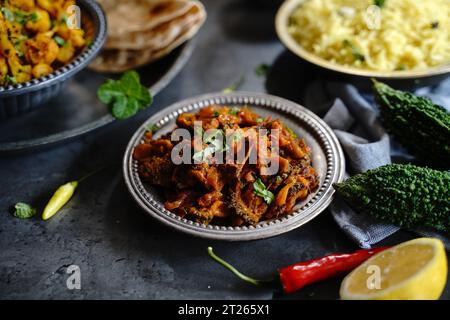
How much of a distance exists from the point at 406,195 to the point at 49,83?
1.78 m

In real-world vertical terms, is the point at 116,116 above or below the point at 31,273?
above

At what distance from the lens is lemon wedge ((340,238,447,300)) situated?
6.16 feet

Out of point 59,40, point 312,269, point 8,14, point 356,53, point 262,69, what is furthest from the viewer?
point 262,69

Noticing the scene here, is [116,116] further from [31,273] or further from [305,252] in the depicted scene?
[305,252]

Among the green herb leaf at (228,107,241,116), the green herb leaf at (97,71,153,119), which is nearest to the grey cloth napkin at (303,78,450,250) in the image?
the green herb leaf at (228,107,241,116)

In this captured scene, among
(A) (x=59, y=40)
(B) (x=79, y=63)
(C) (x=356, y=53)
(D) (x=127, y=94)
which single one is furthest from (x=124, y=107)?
(C) (x=356, y=53)

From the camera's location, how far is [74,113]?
310 cm

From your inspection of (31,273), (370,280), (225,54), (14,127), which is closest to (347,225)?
(370,280)

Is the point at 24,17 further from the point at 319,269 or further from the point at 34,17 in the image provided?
the point at 319,269

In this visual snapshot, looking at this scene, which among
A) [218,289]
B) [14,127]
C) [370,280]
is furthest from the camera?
[14,127]

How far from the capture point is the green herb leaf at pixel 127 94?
2.89 m

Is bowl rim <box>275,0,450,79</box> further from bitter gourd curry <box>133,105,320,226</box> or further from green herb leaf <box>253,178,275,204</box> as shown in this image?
green herb leaf <box>253,178,275,204</box>

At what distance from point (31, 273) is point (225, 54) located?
1971 mm
